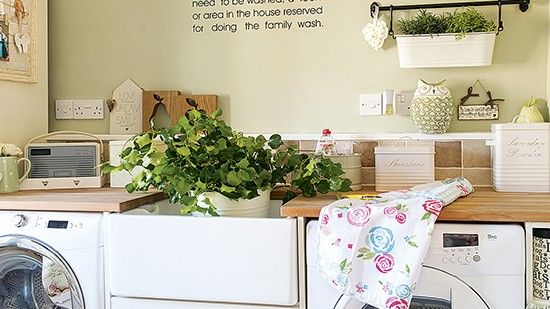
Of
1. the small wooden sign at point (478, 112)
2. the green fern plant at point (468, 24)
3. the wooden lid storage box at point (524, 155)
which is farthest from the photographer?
the small wooden sign at point (478, 112)

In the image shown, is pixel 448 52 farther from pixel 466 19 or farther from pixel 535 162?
pixel 535 162

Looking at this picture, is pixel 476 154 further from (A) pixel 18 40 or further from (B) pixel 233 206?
(A) pixel 18 40

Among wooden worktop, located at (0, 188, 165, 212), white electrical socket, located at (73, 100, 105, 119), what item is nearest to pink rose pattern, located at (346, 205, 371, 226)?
wooden worktop, located at (0, 188, 165, 212)

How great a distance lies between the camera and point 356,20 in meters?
2.72

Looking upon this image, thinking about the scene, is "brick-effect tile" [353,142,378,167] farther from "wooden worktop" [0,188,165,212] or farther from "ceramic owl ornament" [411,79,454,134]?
"wooden worktop" [0,188,165,212]

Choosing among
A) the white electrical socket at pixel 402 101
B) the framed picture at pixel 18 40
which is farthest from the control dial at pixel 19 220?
the white electrical socket at pixel 402 101

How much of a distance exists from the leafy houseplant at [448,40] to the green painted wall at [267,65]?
0.32 feet

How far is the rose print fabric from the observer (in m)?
1.82

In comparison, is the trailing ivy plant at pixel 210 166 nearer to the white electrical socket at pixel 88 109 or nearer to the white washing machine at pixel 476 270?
the white washing machine at pixel 476 270

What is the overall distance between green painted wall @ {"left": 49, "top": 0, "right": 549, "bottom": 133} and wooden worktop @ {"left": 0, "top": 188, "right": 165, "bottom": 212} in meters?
0.61

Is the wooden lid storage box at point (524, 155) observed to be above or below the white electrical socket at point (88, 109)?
below

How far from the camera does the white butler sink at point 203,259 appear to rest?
6.57 ft

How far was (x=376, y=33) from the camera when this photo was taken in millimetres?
2619

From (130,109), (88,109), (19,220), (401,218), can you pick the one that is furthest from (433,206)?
(88,109)
